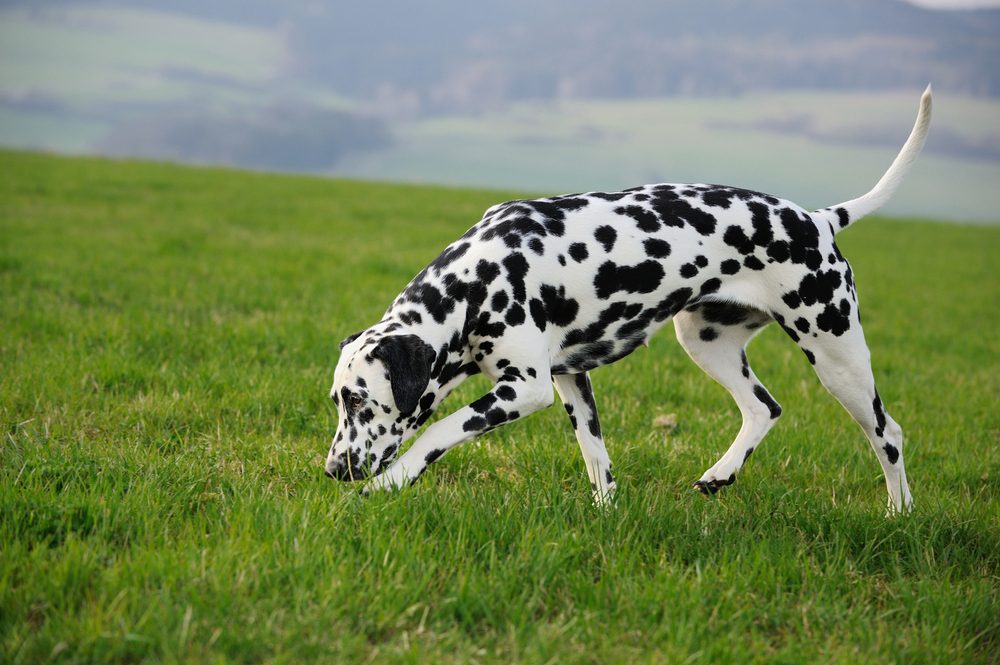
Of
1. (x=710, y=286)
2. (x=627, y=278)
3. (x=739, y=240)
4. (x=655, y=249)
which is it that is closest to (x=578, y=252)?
(x=627, y=278)

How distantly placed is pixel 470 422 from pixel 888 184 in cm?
312

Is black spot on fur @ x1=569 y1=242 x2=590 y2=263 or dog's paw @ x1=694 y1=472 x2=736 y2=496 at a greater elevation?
black spot on fur @ x1=569 y1=242 x2=590 y2=263

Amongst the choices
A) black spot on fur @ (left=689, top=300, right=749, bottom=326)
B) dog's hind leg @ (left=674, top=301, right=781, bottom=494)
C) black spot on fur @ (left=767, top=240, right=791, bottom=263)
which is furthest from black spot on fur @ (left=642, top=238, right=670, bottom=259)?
dog's hind leg @ (left=674, top=301, right=781, bottom=494)

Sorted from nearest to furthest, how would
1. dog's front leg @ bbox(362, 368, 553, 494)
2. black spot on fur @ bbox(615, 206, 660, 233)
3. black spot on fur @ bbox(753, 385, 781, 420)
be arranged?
1. dog's front leg @ bbox(362, 368, 553, 494)
2. black spot on fur @ bbox(615, 206, 660, 233)
3. black spot on fur @ bbox(753, 385, 781, 420)

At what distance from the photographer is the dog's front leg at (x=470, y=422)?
11.7 feet

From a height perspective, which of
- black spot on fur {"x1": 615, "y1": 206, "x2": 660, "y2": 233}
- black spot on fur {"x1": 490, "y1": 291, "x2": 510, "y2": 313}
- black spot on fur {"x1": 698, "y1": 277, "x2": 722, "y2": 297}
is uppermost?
black spot on fur {"x1": 615, "y1": 206, "x2": 660, "y2": 233}

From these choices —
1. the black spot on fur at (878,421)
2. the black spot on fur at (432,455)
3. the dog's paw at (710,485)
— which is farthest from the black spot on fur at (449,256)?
the black spot on fur at (878,421)

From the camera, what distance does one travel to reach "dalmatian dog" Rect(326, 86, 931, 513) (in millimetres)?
3705

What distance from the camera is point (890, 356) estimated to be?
29.2 ft

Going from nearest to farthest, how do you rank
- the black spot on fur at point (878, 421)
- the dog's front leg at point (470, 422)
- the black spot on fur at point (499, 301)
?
the dog's front leg at point (470, 422)
the black spot on fur at point (499, 301)
the black spot on fur at point (878, 421)

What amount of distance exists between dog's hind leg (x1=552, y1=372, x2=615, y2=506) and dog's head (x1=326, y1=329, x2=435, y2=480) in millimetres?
1011

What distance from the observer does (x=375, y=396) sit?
3.69 metres

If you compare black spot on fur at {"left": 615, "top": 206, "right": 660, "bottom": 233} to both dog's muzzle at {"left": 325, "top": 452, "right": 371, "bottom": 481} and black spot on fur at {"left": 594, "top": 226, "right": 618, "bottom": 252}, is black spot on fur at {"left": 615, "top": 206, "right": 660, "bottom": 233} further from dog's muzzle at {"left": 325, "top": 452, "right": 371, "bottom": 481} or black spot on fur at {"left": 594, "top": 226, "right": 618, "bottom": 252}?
dog's muzzle at {"left": 325, "top": 452, "right": 371, "bottom": 481}

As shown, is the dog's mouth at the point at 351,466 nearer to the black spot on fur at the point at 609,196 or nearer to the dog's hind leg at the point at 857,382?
the black spot on fur at the point at 609,196
